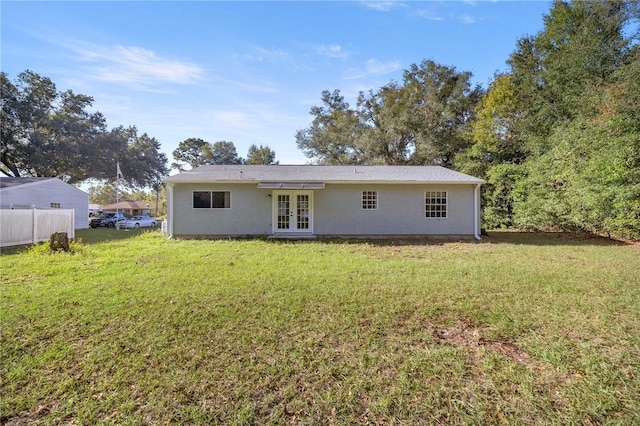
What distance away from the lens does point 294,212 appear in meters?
13.0

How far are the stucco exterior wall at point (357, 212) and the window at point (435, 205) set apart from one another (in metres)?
0.15

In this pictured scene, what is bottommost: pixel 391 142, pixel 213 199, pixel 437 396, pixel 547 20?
pixel 437 396

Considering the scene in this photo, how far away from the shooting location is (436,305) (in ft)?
15.2

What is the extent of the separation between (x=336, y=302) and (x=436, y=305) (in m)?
1.55

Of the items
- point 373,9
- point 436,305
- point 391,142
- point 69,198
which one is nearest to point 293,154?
point 391,142

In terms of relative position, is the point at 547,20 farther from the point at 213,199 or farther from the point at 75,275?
the point at 75,275

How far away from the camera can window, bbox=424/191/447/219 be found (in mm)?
13008

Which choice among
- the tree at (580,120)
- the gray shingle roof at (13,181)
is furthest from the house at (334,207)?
the gray shingle roof at (13,181)

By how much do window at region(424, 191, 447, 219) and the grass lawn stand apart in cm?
645

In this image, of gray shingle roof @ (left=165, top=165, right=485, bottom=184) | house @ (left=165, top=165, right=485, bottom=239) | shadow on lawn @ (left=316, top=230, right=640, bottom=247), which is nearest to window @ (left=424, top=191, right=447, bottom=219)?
house @ (left=165, top=165, right=485, bottom=239)

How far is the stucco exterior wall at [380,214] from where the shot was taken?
12.9 meters

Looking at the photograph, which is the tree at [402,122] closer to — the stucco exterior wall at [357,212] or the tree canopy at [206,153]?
the stucco exterior wall at [357,212]

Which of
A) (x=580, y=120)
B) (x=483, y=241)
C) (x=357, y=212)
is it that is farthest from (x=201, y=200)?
(x=580, y=120)

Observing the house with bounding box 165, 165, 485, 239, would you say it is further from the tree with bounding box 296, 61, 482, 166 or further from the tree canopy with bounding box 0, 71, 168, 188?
the tree canopy with bounding box 0, 71, 168, 188
